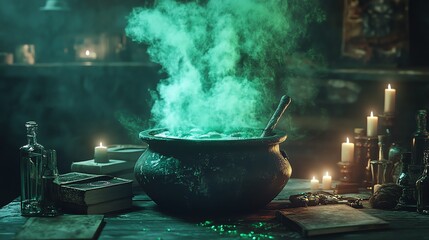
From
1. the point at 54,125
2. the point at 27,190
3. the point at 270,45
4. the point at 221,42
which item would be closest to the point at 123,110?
the point at 54,125

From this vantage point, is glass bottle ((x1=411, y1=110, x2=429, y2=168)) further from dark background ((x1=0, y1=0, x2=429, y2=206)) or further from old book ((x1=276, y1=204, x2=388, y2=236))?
dark background ((x1=0, y1=0, x2=429, y2=206))

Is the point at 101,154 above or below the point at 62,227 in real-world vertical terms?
above

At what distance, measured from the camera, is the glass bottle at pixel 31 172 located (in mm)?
2773

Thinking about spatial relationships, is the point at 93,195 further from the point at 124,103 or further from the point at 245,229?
the point at 124,103

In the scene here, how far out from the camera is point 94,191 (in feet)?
8.99

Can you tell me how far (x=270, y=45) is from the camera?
4668 mm

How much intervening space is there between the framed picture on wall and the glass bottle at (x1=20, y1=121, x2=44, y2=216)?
502 cm

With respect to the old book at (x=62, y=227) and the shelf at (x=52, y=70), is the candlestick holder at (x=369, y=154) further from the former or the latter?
the shelf at (x=52, y=70)

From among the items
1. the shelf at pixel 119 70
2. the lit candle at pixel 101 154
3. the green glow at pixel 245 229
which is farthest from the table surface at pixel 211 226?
the shelf at pixel 119 70

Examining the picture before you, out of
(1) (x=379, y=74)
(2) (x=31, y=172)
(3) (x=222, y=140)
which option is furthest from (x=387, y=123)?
(1) (x=379, y=74)

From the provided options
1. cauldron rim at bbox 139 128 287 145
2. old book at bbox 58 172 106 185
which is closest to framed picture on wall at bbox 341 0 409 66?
cauldron rim at bbox 139 128 287 145

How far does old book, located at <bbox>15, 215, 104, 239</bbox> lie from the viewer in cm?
233

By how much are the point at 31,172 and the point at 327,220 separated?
4.06ft

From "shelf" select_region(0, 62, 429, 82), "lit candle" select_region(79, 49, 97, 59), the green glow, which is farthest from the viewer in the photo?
"lit candle" select_region(79, 49, 97, 59)
